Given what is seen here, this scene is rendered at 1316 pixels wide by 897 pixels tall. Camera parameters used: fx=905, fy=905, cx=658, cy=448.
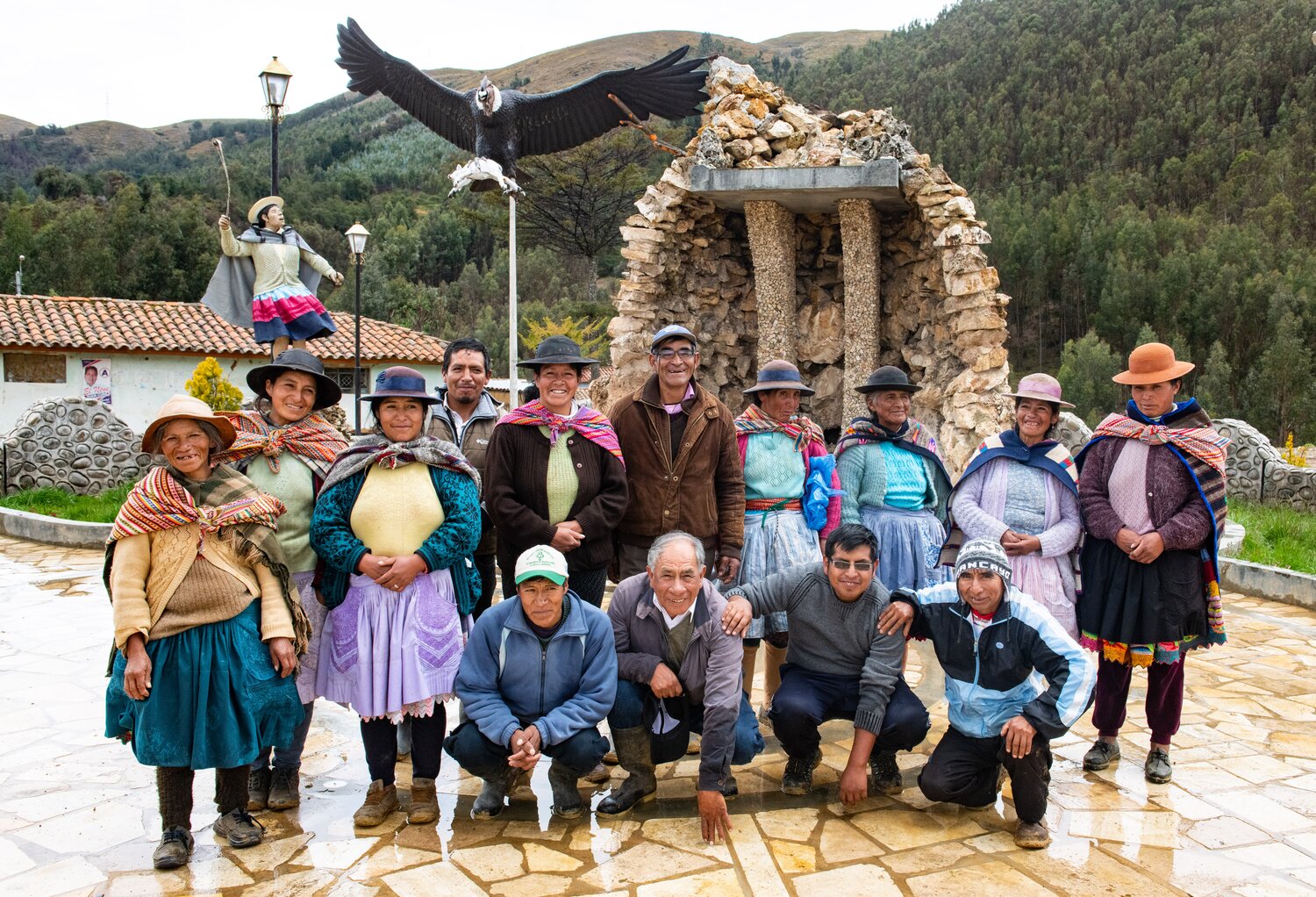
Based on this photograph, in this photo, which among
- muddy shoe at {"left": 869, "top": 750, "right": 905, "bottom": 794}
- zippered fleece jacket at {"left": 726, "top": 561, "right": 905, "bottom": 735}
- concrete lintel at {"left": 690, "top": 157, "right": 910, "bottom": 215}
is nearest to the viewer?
zippered fleece jacket at {"left": 726, "top": 561, "right": 905, "bottom": 735}

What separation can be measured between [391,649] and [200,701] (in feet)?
2.03

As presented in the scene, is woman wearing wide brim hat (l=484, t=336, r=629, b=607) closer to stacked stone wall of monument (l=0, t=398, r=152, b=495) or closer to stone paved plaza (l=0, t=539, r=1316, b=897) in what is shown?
stone paved plaza (l=0, t=539, r=1316, b=897)

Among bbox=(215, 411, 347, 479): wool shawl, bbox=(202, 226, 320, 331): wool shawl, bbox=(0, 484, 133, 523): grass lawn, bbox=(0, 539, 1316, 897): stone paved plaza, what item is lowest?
bbox=(0, 539, 1316, 897): stone paved plaza

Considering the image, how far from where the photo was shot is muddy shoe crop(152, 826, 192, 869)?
2857 millimetres

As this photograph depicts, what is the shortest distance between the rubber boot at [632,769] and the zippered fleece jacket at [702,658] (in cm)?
19

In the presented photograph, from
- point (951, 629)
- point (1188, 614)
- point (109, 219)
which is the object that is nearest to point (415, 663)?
point (951, 629)

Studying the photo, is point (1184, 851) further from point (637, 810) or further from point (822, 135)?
point (822, 135)

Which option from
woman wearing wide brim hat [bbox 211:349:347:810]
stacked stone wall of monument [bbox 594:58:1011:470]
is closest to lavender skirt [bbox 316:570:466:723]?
woman wearing wide brim hat [bbox 211:349:347:810]

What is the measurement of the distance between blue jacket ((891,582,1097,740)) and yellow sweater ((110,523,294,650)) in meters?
2.23

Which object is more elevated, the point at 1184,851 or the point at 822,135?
the point at 822,135

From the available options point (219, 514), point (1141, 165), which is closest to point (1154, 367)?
point (219, 514)

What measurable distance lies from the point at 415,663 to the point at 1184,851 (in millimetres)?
2682

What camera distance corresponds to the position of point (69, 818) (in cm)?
324

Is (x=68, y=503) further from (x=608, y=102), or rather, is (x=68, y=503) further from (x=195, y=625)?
(x=195, y=625)
